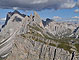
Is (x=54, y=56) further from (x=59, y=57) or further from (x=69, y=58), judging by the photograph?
(x=69, y=58)

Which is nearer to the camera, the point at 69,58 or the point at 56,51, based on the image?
the point at 69,58

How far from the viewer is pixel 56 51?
639ft

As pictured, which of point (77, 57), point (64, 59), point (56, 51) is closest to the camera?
point (77, 57)

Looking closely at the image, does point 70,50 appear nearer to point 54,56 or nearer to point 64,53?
point 64,53

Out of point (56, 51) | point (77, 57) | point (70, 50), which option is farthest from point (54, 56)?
point (77, 57)

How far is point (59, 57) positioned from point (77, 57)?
82.3ft

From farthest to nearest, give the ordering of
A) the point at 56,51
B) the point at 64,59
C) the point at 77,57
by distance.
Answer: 1. the point at 56,51
2. the point at 64,59
3. the point at 77,57

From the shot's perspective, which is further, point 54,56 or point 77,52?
point 54,56

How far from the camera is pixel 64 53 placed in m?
184

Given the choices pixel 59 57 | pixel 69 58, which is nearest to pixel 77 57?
pixel 69 58

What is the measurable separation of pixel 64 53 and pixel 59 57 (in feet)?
27.2

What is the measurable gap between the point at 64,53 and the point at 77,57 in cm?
1840

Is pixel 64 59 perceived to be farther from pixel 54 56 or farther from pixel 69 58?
pixel 54 56

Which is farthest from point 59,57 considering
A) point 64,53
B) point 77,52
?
point 77,52
